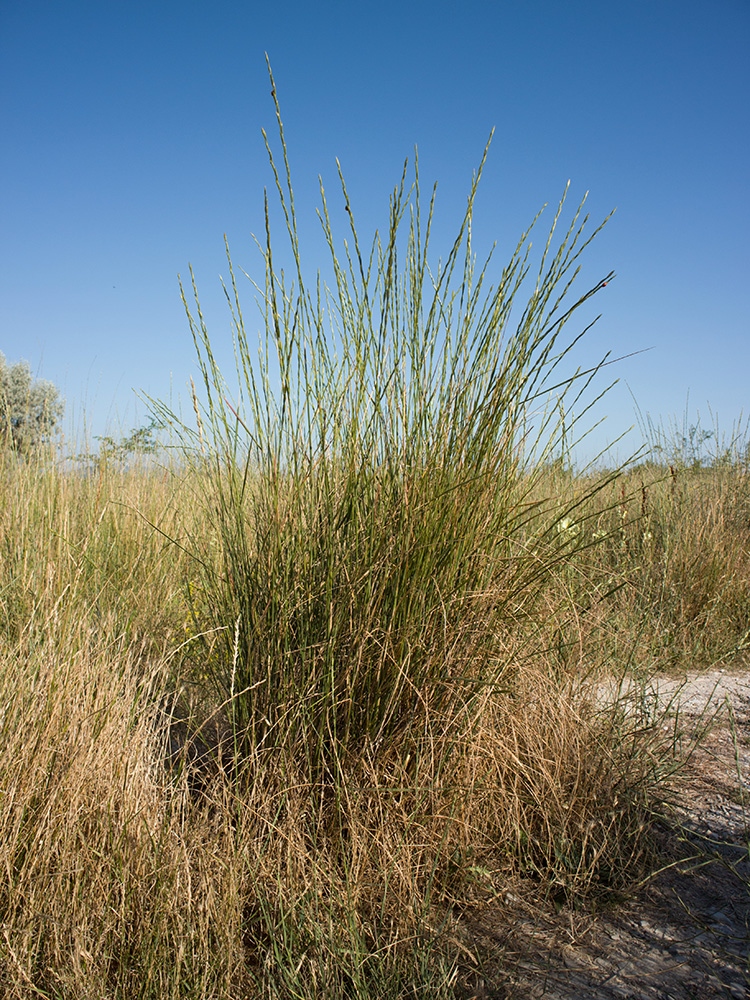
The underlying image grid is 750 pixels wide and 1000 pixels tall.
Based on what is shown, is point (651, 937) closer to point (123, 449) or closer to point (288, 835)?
point (288, 835)

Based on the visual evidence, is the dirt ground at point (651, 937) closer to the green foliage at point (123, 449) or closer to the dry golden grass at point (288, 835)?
the dry golden grass at point (288, 835)

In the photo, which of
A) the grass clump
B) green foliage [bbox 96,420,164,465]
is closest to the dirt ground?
the grass clump

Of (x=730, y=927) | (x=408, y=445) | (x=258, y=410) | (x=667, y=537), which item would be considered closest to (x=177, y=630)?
(x=258, y=410)

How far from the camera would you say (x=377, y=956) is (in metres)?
1.29

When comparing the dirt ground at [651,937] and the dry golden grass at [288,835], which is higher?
the dry golden grass at [288,835]

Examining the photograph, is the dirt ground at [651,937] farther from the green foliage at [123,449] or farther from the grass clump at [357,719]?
the green foliage at [123,449]

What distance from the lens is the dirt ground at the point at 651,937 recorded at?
1296 mm

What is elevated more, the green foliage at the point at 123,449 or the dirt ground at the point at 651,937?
the green foliage at the point at 123,449

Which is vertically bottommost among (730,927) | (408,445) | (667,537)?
(730,927)

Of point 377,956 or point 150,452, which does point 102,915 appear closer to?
point 377,956

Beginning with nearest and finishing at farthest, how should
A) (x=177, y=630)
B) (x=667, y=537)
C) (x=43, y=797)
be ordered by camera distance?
1. (x=43, y=797)
2. (x=177, y=630)
3. (x=667, y=537)

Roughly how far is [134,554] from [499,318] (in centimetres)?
272

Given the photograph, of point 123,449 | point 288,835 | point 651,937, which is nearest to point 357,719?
point 288,835

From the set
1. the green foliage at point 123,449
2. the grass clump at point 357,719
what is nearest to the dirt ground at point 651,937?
the grass clump at point 357,719
